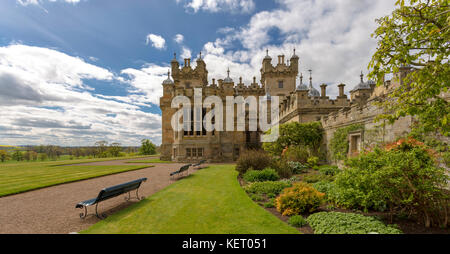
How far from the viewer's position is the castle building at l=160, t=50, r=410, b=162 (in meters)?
18.2

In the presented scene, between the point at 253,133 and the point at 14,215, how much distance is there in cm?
2521

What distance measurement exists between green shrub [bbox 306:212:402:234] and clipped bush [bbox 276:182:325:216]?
643 mm

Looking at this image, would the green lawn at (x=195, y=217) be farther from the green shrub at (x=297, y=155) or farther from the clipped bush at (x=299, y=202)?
the green shrub at (x=297, y=155)

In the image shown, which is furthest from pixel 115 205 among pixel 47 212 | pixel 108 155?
pixel 108 155

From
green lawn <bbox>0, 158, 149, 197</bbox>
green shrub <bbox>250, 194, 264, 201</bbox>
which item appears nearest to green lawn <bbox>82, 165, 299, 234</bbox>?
green shrub <bbox>250, 194, 264, 201</bbox>

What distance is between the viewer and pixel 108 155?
42406mm

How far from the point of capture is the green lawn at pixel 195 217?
4.52 meters

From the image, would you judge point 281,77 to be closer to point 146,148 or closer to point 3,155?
point 146,148

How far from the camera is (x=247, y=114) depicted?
30469 mm

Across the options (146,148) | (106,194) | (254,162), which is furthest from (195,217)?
(146,148)

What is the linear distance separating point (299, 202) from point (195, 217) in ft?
10.4
